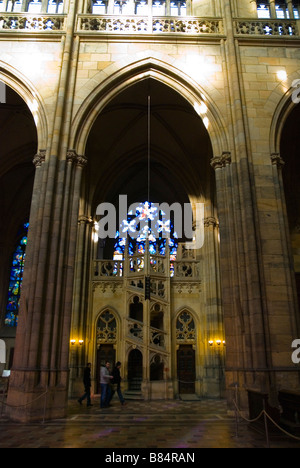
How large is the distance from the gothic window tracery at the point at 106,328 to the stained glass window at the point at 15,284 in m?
6.54

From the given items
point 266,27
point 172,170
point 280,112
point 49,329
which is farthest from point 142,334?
point 266,27

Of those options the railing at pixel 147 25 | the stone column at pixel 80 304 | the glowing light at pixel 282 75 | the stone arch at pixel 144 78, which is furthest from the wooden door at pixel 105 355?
the railing at pixel 147 25

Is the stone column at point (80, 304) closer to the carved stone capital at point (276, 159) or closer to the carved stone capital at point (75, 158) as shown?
the carved stone capital at point (75, 158)

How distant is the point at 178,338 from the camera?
1388 centimetres

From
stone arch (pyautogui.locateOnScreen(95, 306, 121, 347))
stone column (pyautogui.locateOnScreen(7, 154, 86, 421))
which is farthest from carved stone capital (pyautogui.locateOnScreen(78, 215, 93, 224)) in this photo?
stone column (pyautogui.locateOnScreen(7, 154, 86, 421))

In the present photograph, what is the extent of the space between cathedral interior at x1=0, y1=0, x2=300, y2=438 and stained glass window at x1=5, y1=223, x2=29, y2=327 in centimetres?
54

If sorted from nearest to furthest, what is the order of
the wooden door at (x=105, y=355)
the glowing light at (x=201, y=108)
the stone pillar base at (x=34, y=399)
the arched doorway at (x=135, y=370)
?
the stone pillar base at (x=34, y=399) < the glowing light at (x=201, y=108) < the arched doorway at (x=135, y=370) < the wooden door at (x=105, y=355)

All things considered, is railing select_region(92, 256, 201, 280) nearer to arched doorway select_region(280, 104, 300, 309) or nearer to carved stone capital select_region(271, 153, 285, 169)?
arched doorway select_region(280, 104, 300, 309)

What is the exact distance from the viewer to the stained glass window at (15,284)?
18.4 metres

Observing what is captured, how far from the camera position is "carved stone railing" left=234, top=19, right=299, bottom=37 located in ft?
39.5

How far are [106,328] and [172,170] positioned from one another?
8004 millimetres

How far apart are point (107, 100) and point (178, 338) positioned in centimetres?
920

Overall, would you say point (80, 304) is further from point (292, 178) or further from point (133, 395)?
point (292, 178)

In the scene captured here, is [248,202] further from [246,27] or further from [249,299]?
[246,27]
